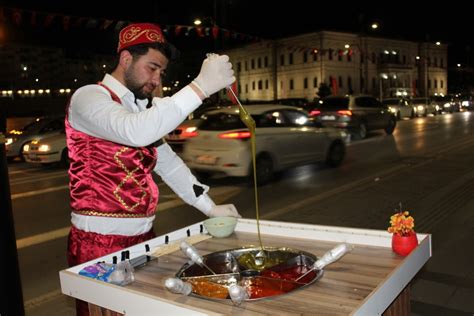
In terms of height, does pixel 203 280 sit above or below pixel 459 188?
above

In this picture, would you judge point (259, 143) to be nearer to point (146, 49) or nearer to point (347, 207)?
point (347, 207)

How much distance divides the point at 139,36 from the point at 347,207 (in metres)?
6.16

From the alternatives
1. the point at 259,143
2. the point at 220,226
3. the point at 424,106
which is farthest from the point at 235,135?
the point at 424,106

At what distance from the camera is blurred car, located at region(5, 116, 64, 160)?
53.8 feet

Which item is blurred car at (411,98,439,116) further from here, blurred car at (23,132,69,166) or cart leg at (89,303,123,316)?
cart leg at (89,303,123,316)

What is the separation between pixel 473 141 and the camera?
17.2 m

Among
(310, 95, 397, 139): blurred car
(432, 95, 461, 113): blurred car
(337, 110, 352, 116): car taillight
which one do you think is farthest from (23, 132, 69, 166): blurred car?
(432, 95, 461, 113): blurred car

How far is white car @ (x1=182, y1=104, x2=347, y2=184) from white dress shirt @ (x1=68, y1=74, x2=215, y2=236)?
7079 mm

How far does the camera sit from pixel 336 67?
7169cm

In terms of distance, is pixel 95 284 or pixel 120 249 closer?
pixel 95 284

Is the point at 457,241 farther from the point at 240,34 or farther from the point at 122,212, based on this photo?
the point at 240,34

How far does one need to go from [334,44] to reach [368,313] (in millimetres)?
71028

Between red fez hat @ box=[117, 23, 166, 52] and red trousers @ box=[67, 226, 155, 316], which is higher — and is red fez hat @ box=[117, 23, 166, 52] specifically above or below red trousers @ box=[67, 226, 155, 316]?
above

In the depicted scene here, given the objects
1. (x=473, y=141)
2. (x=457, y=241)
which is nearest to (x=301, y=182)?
(x=457, y=241)
